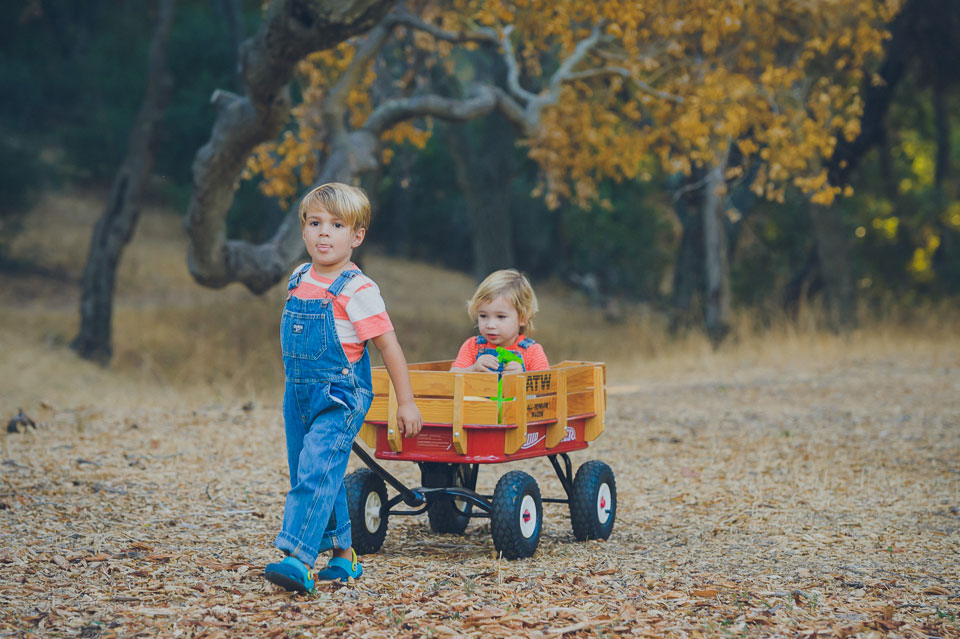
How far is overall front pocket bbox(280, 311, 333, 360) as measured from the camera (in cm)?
381

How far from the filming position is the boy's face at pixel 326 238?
3.86m

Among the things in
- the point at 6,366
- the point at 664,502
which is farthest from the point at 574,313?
the point at 664,502

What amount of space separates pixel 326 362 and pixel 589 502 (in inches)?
69.8

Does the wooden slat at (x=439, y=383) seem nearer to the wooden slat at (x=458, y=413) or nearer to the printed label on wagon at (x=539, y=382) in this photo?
the wooden slat at (x=458, y=413)

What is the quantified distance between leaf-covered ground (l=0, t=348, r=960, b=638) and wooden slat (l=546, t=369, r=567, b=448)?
55cm

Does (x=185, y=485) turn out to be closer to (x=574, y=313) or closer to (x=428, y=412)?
(x=428, y=412)

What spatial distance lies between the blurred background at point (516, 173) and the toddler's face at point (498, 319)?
2968mm

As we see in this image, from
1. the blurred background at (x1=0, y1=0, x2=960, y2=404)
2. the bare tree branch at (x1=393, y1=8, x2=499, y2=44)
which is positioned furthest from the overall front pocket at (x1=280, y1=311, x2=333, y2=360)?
the bare tree branch at (x1=393, y1=8, x2=499, y2=44)

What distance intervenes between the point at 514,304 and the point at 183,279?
1839cm

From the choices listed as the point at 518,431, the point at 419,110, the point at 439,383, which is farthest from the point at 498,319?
the point at 419,110

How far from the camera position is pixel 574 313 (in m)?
23.7

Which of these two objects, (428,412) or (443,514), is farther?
(443,514)

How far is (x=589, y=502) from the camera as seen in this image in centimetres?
499

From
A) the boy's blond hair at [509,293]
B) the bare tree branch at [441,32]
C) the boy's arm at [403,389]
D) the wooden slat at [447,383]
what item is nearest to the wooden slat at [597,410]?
the boy's blond hair at [509,293]
